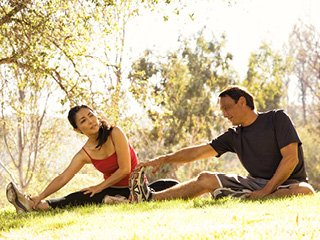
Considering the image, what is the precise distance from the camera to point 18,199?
254 inches

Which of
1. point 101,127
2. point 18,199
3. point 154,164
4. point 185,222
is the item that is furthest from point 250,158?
point 18,199

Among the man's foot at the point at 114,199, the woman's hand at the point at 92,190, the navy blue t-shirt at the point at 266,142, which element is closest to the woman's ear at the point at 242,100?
the navy blue t-shirt at the point at 266,142

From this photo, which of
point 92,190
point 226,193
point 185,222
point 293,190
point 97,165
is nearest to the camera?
point 185,222

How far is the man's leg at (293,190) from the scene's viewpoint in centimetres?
577

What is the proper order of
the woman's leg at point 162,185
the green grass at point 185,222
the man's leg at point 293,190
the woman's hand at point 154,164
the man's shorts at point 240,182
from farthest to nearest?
1. the woman's leg at point 162,185
2. the man's shorts at point 240,182
3. the woman's hand at point 154,164
4. the man's leg at point 293,190
5. the green grass at point 185,222

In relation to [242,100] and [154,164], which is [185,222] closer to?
[154,164]

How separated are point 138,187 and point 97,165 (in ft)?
2.67

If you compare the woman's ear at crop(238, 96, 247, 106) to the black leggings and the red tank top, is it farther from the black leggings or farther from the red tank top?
the black leggings

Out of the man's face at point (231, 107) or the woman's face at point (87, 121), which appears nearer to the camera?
the man's face at point (231, 107)

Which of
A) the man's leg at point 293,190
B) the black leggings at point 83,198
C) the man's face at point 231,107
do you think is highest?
the man's face at point 231,107

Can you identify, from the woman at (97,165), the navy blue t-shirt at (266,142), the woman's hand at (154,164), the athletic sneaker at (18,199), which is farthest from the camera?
the woman at (97,165)

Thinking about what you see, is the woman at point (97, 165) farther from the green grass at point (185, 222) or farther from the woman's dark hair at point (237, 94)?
the woman's dark hair at point (237, 94)

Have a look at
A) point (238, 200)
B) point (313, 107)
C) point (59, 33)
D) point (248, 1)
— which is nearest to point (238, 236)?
point (238, 200)

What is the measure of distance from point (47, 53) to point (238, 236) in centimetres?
675
